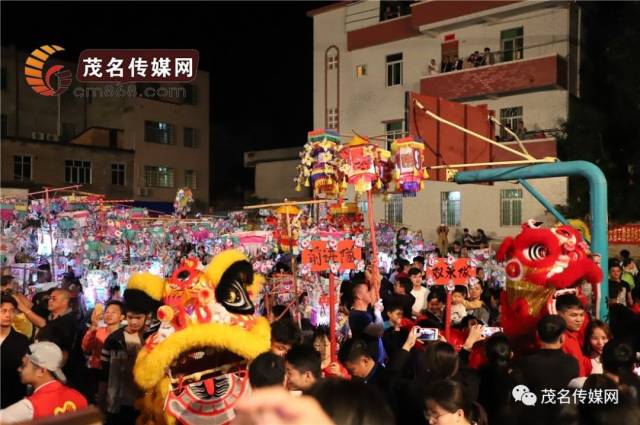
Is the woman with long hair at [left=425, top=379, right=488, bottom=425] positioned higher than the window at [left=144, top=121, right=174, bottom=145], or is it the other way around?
the window at [left=144, top=121, right=174, bottom=145]

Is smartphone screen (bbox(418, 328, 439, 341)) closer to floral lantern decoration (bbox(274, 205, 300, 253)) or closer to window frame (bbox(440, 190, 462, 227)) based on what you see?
floral lantern decoration (bbox(274, 205, 300, 253))

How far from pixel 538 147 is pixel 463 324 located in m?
13.1

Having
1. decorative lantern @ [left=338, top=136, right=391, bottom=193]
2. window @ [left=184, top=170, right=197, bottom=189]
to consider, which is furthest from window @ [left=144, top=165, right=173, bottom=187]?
decorative lantern @ [left=338, top=136, right=391, bottom=193]

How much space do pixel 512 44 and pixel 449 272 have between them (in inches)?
569

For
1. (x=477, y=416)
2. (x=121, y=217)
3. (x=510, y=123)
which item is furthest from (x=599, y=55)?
(x=477, y=416)

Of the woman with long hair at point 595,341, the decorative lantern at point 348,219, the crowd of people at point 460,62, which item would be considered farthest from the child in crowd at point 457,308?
the crowd of people at point 460,62

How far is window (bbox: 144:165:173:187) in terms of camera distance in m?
31.1

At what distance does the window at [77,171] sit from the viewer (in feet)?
92.6

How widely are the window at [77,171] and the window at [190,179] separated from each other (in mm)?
5389

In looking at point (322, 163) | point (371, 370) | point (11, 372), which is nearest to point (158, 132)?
point (322, 163)

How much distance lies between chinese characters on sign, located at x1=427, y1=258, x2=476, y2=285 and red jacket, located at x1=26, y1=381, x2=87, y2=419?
4161 mm

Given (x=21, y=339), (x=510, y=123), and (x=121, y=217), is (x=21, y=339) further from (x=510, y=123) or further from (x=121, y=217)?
(x=510, y=123)

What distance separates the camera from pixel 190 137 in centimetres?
3306

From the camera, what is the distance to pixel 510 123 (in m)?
19.0
